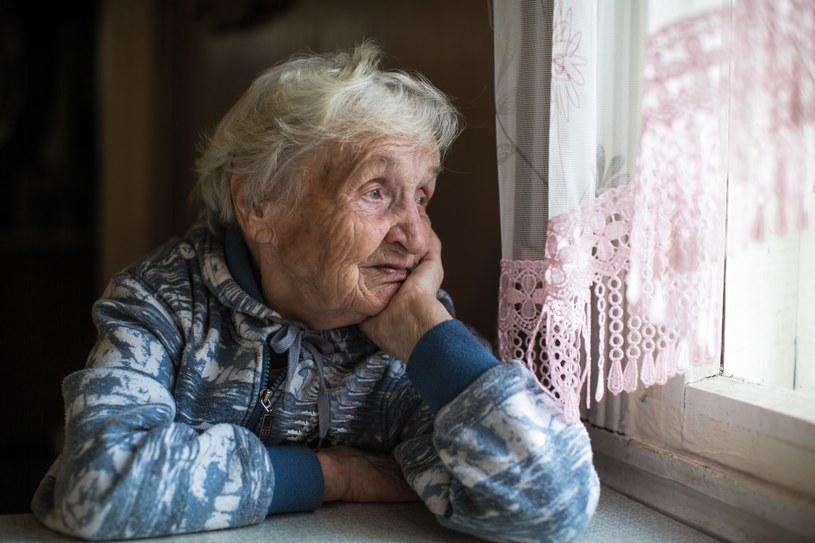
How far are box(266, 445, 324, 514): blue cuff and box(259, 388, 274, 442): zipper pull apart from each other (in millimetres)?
72

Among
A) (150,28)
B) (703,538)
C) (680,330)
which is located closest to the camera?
(680,330)

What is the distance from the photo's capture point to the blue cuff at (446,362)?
1097 mm

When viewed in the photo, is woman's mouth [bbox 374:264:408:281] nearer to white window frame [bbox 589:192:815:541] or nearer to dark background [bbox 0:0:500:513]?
white window frame [bbox 589:192:815:541]

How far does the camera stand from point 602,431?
136 cm

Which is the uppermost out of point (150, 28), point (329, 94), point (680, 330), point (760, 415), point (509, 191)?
point (150, 28)

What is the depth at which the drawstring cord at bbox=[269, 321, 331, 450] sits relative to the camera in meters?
1.27

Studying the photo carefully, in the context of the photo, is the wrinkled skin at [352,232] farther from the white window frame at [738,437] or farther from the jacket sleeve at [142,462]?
the white window frame at [738,437]

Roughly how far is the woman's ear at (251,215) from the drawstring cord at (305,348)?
6.1 inches

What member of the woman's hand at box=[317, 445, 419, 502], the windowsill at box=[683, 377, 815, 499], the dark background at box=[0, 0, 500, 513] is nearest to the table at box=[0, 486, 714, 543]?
the woman's hand at box=[317, 445, 419, 502]

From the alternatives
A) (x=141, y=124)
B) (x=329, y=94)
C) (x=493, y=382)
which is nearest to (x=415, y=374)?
(x=493, y=382)

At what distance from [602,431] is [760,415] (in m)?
0.31

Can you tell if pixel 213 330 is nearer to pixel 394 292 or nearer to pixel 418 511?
pixel 394 292

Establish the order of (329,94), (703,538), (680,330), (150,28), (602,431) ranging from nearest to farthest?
(680,330), (703,538), (329,94), (602,431), (150,28)

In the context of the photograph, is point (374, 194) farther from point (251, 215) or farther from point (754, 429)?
point (754, 429)
